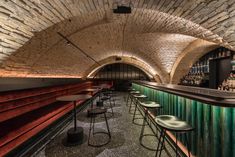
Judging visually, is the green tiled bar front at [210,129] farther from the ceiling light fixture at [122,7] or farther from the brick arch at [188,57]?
the brick arch at [188,57]

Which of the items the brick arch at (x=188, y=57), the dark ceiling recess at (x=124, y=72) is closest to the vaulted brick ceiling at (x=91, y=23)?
the brick arch at (x=188, y=57)

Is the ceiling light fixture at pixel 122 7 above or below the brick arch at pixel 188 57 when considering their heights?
above

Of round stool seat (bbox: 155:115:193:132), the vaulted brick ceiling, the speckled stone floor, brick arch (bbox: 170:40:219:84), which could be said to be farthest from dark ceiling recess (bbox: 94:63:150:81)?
round stool seat (bbox: 155:115:193:132)

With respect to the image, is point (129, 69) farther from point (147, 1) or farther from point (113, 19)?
point (147, 1)

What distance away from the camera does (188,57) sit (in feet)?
21.8

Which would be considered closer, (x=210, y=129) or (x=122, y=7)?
(x=210, y=129)

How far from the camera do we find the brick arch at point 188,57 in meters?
5.53

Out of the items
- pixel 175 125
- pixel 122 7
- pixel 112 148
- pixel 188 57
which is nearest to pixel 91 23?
pixel 122 7

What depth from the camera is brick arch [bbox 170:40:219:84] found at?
5.53m

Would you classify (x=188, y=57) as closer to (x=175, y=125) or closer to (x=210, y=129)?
(x=210, y=129)

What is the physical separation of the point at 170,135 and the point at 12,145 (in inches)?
110

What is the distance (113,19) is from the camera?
13.7 feet

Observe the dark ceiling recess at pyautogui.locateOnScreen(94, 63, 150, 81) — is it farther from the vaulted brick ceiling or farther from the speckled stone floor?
the speckled stone floor

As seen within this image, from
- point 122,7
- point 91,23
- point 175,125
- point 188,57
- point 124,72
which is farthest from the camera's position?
point 124,72
